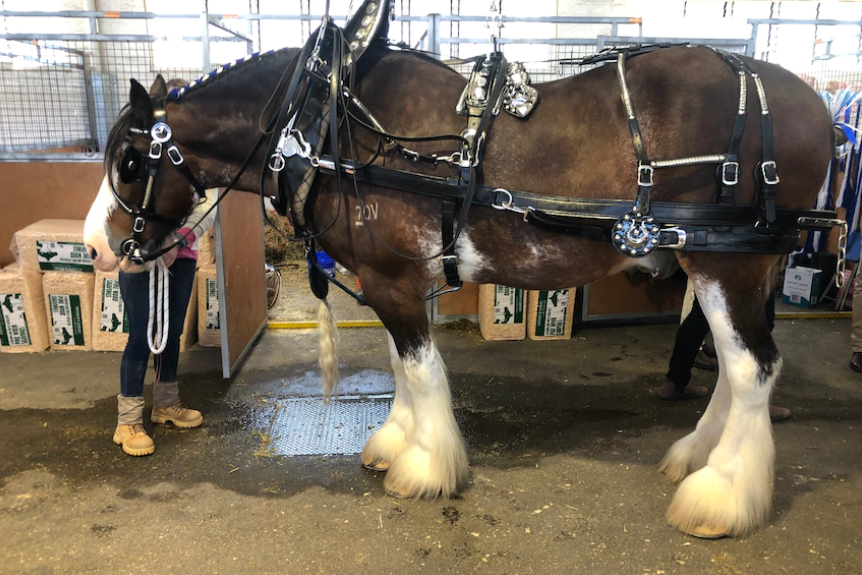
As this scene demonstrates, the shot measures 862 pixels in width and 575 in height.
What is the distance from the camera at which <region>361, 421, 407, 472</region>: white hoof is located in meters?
2.66

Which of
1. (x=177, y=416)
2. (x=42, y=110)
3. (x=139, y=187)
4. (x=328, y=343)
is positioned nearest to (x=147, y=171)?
(x=139, y=187)

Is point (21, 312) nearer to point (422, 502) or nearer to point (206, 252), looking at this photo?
point (206, 252)

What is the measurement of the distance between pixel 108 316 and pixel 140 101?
2.33 metres

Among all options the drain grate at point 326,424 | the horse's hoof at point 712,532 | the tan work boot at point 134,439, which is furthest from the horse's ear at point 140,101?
the horse's hoof at point 712,532

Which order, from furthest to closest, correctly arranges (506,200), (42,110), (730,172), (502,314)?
(42,110), (502,314), (506,200), (730,172)

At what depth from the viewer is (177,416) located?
3.08m

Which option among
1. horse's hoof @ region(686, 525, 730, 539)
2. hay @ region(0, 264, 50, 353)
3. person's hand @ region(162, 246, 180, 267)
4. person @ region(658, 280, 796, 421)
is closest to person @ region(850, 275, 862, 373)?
person @ region(658, 280, 796, 421)

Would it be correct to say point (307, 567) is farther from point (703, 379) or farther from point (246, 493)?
point (703, 379)

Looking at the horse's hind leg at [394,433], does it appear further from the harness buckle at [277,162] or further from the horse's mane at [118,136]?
the horse's mane at [118,136]

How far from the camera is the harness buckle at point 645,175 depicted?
199cm

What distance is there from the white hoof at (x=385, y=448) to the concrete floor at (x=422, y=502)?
7 centimetres

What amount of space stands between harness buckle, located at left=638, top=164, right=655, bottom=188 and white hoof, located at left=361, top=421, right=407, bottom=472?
4.82 feet

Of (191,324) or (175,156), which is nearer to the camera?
(175,156)

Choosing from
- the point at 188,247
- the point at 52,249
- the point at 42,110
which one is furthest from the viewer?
the point at 42,110
